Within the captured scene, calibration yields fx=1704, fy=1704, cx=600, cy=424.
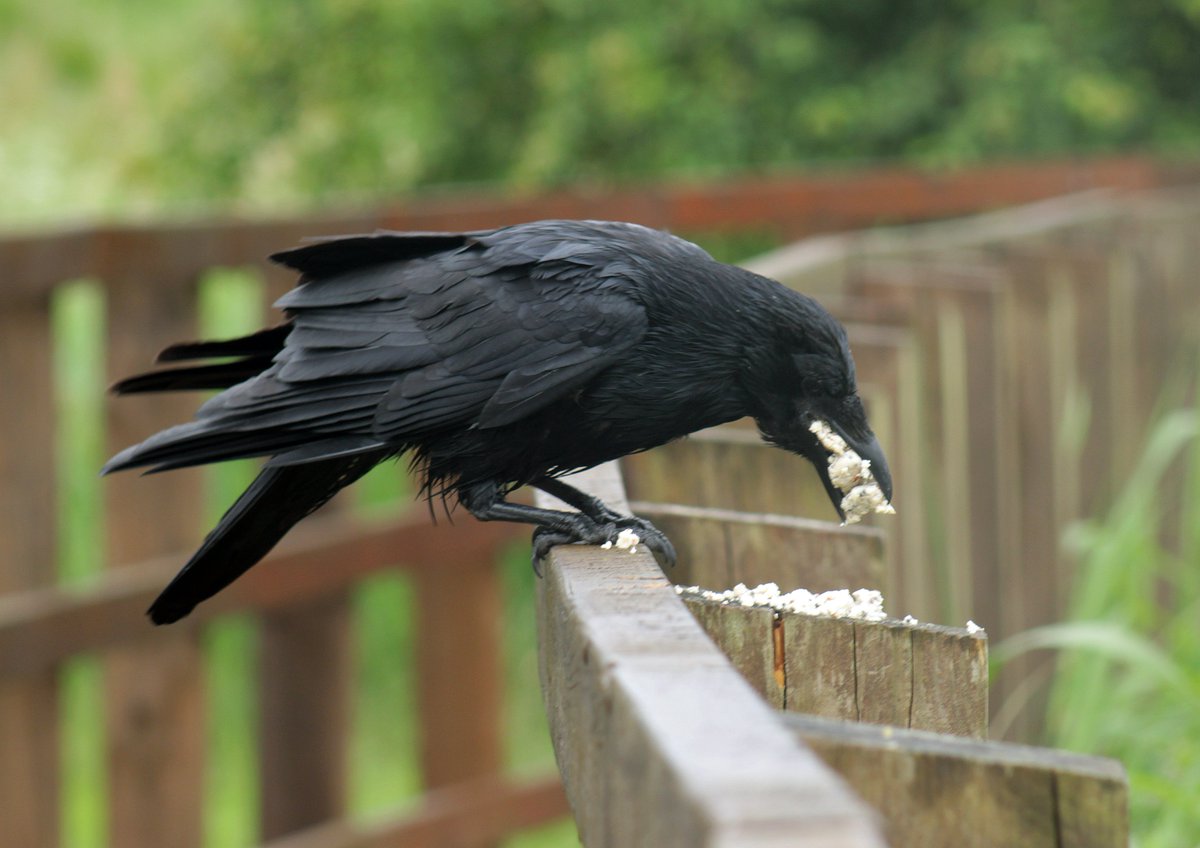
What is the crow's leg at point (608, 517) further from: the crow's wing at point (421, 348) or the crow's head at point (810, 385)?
the crow's head at point (810, 385)

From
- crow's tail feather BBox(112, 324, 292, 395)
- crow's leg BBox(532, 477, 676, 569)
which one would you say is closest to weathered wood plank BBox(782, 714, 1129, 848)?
crow's leg BBox(532, 477, 676, 569)

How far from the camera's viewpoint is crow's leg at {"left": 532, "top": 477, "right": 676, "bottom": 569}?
240 centimetres

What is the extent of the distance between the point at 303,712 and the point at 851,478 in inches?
120

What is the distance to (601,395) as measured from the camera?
270 cm

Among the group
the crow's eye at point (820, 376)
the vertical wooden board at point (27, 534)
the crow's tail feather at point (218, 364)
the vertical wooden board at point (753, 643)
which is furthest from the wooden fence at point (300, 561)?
the vertical wooden board at point (753, 643)

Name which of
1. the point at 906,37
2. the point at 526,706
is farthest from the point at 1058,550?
the point at 906,37

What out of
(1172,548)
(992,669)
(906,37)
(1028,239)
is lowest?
(1172,548)

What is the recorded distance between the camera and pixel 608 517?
2518mm

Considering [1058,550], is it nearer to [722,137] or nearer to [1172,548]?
[1172,548]

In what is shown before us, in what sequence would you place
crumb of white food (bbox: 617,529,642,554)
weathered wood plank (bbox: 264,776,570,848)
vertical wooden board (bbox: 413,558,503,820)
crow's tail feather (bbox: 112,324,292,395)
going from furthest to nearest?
vertical wooden board (bbox: 413,558,503,820) < weathered wood plank (bbox: 264,776,570,848) < crow's tail feather (bbox: 112,324,292,395) < crumb of white food (bbox: 617,529,642,554)

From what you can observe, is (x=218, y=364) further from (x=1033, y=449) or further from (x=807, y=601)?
(x=1033, y=449)

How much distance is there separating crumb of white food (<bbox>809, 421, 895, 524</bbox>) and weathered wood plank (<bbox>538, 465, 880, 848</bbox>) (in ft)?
2.82

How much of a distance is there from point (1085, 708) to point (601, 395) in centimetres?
153

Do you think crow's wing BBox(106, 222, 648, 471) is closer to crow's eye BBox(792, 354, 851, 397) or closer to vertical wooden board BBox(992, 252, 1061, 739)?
crow's eye BBox(792, 354, 851, 397)
